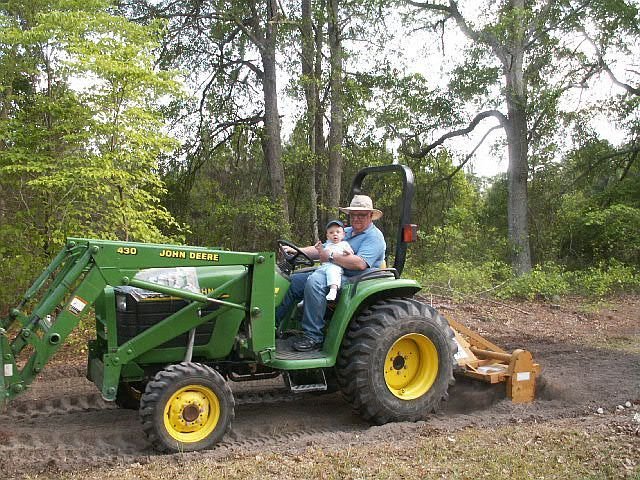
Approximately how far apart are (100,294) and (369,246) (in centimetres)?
220

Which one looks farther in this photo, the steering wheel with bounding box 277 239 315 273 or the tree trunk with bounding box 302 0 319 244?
the tree trunk with bounding box 302 0 319 244

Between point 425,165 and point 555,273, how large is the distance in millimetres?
4552

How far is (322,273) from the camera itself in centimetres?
512

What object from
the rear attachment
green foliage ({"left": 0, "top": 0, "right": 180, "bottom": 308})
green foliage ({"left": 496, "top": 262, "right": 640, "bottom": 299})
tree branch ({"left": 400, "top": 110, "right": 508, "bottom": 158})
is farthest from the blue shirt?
tree branch ({"left": 400, "top": 110, "right": 508, "bottom": 158})

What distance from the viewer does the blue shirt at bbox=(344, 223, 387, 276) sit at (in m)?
5.45

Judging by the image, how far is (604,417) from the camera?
16.8ft

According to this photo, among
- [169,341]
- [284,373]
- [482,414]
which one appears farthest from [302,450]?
[482,414]

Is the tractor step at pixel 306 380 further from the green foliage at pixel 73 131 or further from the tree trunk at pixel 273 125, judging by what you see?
the tree trunk at pixel 273 125

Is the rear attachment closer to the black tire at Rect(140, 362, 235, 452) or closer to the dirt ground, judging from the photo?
the dirt ground

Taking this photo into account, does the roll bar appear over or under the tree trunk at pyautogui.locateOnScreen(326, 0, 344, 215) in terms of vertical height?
under

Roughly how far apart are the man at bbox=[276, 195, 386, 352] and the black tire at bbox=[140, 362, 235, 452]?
0.80m

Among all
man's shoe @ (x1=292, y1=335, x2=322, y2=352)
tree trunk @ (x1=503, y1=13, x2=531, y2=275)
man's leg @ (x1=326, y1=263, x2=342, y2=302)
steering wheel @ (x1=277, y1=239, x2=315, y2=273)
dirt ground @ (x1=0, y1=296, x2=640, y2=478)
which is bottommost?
dirt ground @ (x1=0, y1=296, x2=640, y2=478)

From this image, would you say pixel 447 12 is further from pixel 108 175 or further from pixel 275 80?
pixel 108 175

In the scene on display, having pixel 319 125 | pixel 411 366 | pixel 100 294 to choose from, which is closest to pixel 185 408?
pixel 100 294
